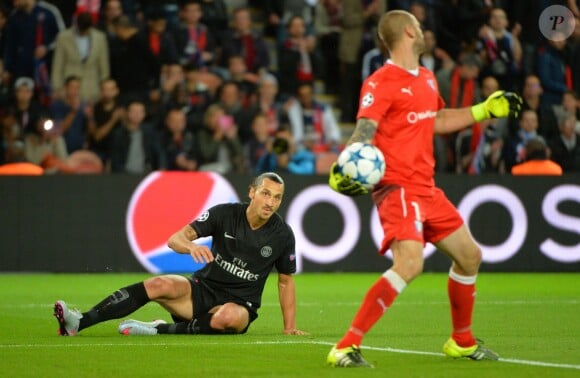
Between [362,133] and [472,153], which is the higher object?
[362,133]

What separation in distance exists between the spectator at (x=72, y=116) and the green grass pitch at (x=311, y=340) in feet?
10.8

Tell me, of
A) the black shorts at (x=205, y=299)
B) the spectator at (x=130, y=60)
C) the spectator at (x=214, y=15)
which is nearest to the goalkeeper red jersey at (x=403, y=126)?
the black shorts at (x=205, y=299)

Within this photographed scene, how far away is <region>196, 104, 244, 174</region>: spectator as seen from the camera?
18453 millimetres

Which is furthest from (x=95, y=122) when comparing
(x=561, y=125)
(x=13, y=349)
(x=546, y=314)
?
(x=13, y=349)

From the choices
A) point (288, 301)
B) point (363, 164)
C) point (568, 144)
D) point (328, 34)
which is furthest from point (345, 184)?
point (328, 34)

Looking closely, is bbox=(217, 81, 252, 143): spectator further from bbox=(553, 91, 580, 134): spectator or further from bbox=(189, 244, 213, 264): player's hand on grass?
bbox=(189, 244, 213, 264): player's hand on grass

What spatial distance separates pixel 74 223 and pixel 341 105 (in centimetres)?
558

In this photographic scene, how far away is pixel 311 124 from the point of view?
19.3 meters

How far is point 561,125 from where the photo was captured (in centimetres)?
1923

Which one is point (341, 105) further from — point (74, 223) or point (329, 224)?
point (74, 223)

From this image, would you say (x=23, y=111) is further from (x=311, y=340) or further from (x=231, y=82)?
(x=311, y=340)

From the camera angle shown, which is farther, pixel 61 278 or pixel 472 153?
pixel 472 153

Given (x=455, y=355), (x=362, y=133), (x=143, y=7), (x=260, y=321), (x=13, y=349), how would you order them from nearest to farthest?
(x=362, y=133) → (x=455, y=355) → (x=13, y=349) → (x=260, y=321) → (x=143, y=7)

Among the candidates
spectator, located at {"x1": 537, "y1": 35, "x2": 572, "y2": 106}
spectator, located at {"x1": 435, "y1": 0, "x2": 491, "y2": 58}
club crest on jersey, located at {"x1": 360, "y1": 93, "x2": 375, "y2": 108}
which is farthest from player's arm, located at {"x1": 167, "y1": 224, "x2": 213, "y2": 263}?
spectator, located at {"x1": 435, "y1": 0, "x2": 491, "y2": 58}
